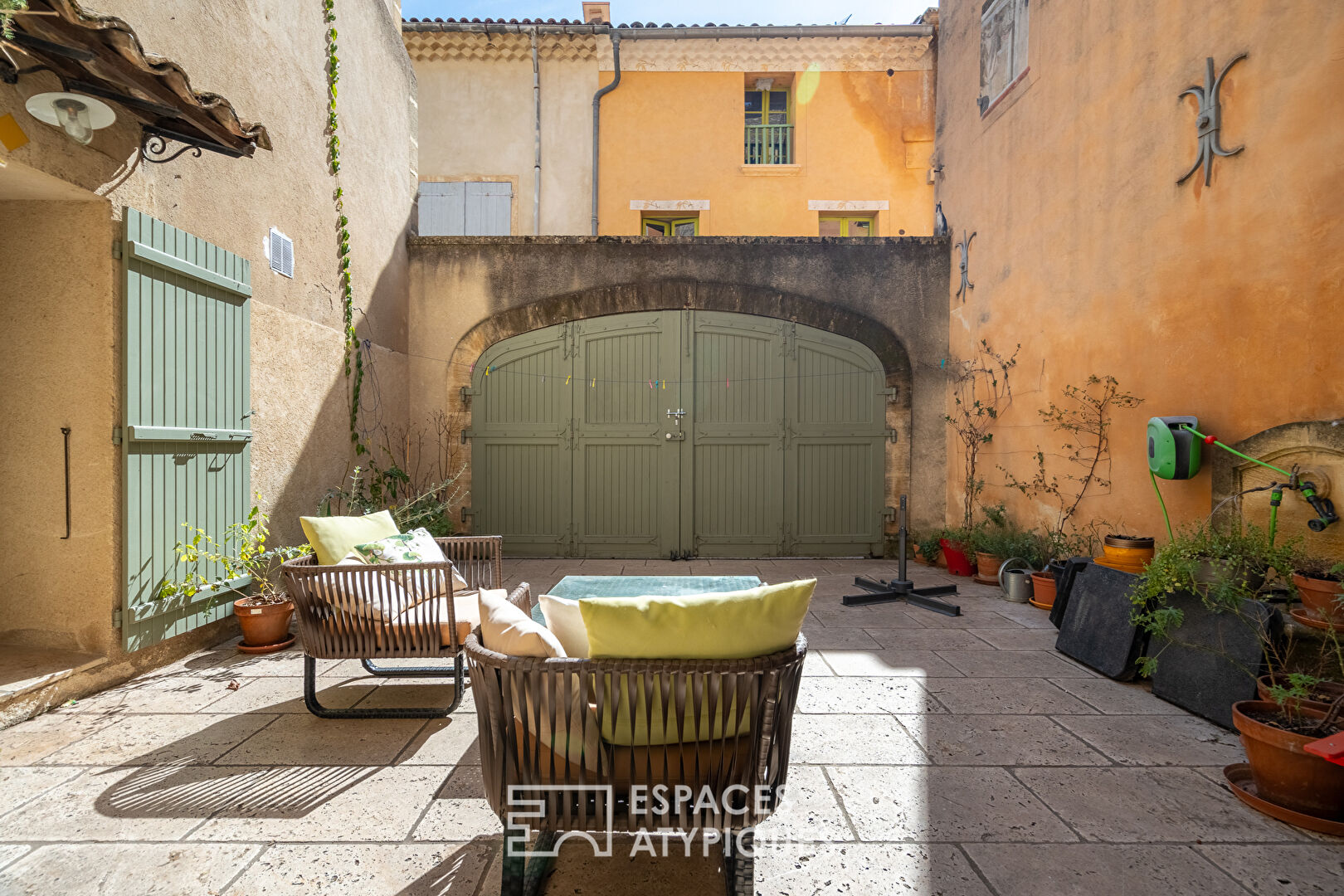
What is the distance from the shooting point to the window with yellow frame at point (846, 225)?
9.54 metres

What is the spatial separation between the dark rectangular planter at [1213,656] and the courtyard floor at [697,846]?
0.10 m

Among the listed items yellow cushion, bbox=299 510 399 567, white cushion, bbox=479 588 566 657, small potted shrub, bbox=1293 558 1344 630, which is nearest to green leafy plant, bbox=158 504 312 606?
yellow cushion, bbox=299 510 399 567

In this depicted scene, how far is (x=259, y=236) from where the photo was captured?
3.97 m

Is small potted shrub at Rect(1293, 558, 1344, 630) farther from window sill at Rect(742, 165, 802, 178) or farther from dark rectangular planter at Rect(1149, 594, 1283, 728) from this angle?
window sill at Rect(742, 165, 802, 178)

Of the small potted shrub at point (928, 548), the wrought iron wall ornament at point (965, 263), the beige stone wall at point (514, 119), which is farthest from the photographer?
the beige stone wall at point (514, 119)

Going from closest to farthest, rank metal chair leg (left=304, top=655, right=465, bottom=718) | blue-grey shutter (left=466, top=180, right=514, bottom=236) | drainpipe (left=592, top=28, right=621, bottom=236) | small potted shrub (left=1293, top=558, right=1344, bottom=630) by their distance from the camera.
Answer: small potted shrub (left=1293, top=558, right=1344, bottom=630) < metal chair leg (left=304, top=655, right=465, bottom=718) < drainpipe (left=592, top=28, right=621, bottom=236) < blue-grey shutter (left=466, top=180, right=514, bottom=236)

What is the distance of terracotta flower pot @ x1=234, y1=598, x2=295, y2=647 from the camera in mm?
3549

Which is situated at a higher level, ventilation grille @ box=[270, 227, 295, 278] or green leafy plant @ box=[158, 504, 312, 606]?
ventilation grille @ box=[270, 227, 295, 278]

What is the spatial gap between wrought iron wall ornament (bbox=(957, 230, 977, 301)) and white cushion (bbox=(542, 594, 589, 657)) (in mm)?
5375

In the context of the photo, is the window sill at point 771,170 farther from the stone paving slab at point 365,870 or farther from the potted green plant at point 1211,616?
the stone paving slab at point 365,870

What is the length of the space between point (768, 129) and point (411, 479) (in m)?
6.90

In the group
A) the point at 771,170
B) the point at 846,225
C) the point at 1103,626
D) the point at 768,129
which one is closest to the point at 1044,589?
the point at 1103,626

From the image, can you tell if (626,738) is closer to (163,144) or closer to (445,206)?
(163,144)

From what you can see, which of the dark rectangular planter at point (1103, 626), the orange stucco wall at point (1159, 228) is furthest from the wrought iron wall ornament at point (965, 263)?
the dark rectangular planter at point (1103, 626)
